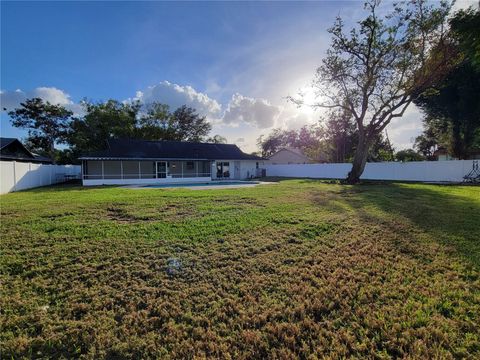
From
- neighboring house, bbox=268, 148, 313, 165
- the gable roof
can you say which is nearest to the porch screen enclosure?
the gable roof

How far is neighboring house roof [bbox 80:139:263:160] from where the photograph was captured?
2120cm

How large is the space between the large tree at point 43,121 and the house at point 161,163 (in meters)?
11.5

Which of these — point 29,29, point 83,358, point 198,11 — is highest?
point 198,11

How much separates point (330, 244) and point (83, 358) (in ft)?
13.1

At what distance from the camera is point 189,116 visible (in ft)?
123

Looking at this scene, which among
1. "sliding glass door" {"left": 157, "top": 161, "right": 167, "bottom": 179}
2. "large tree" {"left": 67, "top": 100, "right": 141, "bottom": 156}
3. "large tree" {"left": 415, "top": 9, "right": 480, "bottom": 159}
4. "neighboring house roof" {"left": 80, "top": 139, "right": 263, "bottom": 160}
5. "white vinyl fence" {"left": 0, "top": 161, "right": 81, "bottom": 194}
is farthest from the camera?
"large tree" {"left": 67, "top": 100, "right": 141, "bottom": 156}

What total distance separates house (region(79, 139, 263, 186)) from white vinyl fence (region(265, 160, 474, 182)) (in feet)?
24.0

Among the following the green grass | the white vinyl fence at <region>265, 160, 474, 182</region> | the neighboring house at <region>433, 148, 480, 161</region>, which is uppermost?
the neighboring house at <region>433, 148, 480, 161</region>

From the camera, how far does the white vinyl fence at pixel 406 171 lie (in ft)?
58.2

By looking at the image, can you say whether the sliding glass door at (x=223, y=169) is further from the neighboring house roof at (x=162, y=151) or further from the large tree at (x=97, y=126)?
the large tree at (x=97, y=126)

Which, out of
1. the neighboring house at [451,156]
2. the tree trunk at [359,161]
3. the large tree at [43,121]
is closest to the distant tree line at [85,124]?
the large tree at [43,121]

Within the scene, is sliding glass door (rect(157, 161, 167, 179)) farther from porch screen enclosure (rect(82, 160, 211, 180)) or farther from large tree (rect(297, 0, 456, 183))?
large tree (rect(297, 0, 456, 183))

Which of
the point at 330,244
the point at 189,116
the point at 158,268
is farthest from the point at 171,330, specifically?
the point at 189,116

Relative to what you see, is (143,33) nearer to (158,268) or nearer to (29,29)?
(29,29)
